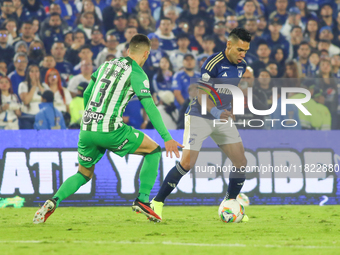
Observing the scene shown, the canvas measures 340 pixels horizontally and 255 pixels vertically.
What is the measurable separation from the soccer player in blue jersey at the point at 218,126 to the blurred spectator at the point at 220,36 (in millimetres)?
5305

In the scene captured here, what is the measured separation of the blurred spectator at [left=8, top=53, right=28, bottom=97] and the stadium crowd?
0.8 inches

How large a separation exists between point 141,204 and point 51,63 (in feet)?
18.5

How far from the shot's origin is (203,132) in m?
5.65

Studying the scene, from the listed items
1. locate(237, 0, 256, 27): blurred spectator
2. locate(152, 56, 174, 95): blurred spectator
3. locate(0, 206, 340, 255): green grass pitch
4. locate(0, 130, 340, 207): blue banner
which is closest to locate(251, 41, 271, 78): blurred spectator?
locate(237, 0, 256, 27): blurred spectator

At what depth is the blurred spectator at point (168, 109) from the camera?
9.45m

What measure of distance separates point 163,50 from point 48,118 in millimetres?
3223

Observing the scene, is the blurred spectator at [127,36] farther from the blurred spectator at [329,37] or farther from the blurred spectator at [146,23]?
the blurred spectator at [329,37]

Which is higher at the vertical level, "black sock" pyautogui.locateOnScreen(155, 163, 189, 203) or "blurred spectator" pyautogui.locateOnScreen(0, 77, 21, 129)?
"blurred spectator" pyautogui.locateOnScreen(0, 77, 21, 129)

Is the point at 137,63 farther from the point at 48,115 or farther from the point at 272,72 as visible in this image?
the point at 272,72

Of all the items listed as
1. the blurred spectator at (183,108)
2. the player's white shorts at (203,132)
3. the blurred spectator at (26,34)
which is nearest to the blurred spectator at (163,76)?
the blurred spectator at (183,108)

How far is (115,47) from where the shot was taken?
34.7 feet

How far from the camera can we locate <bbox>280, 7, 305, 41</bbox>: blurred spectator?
37.9ft

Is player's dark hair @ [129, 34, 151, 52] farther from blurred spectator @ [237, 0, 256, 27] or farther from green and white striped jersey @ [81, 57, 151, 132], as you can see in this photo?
blurred spectator @ [237, 0, 256, 27]

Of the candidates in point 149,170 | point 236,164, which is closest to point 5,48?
point 149,170
